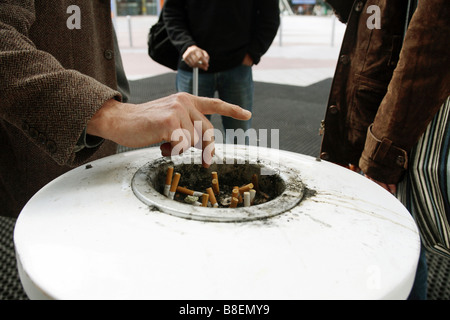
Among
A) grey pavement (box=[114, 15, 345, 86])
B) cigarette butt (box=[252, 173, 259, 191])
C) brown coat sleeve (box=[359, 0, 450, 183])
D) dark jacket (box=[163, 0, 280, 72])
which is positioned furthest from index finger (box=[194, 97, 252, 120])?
grey pavement (box=[114, 15, 345, 86])

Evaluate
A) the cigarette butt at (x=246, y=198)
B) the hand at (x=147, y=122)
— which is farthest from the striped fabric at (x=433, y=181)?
the hand at (x=147, y=122)

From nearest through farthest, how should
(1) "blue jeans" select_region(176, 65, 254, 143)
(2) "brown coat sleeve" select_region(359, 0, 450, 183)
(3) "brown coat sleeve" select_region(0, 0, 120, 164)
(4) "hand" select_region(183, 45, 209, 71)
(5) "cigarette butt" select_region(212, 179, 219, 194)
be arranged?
Answer: (3) "brown coat sleeve" select_region(0, 0, 120, 164), (2) "brown coat sleeve" select_region(359, 0, 450, 183), (5) "cigarette butt" select_region(212, 179, 219, 194), (4) "hand" select_region(183, 45, 209, 71), (1) "blue jeans" select_region(176, 65, 254, 143)

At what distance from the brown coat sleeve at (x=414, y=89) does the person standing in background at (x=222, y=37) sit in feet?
3.14

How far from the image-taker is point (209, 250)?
57 centimetres

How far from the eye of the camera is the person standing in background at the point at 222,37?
5.61 feet

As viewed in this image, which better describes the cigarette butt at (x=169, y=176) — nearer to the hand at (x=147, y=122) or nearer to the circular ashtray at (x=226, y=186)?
the circular ashtray at (x=226, y=186)

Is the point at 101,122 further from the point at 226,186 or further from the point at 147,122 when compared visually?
the point at 226,186

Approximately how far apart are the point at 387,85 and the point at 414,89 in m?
0.20

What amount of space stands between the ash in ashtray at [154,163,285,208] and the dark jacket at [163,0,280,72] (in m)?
0.91

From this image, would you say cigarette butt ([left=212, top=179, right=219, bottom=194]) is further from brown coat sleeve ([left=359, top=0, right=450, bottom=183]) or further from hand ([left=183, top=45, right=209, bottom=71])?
hand ([left=183, top=45, right=209, bottom=71])

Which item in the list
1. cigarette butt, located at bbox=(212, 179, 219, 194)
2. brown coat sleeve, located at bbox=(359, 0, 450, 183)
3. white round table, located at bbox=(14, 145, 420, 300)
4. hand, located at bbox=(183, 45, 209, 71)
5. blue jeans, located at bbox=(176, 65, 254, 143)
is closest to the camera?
white round table, located at bbox=(14, 145, 420, 300)

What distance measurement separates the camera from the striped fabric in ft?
2.82

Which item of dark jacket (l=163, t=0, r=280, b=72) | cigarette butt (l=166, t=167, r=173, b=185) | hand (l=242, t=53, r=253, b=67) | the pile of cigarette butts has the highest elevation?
dark jacket (l=163, t=0, r=280, b=72)
